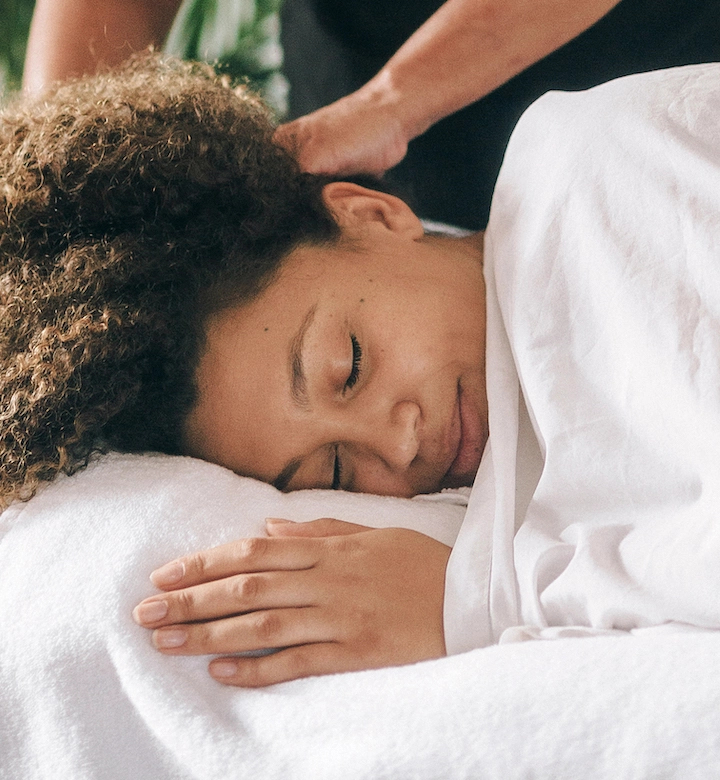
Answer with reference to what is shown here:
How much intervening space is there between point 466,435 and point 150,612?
0.37 meters

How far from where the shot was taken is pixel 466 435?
799 mm

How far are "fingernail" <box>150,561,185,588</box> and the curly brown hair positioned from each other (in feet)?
0.57

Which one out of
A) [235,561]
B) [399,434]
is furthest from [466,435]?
[235,561]

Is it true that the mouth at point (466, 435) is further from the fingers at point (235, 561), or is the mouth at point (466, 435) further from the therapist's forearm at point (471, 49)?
the therapist's forearm at point (471, 49)

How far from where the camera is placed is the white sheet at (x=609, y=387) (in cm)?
54

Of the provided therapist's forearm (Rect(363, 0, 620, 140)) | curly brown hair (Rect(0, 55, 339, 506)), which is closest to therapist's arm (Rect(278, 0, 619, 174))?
therapist's forearm (Rect(363, 0, 620, 140))

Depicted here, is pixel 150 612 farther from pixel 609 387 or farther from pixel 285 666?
pixel 609 387

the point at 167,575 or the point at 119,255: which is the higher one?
the point at 119,255

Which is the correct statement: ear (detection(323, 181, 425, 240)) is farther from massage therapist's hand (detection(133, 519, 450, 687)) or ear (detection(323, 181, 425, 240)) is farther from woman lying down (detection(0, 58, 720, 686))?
massage therapist's hand (detection(133, 519, 450, 687))

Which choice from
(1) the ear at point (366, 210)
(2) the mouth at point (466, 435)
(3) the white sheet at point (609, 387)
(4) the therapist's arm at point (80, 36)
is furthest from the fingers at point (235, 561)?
(4) the therapist's arm at point (80, 36)

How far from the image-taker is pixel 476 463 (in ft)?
2.67

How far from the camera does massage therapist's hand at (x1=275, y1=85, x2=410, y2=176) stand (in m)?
1.00

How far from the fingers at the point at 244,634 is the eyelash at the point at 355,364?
256 mm

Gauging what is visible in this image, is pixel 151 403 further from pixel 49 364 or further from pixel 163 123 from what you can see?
pixel 163 123
